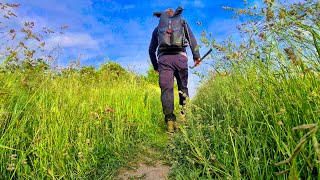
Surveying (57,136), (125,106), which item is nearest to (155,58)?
(125,106)

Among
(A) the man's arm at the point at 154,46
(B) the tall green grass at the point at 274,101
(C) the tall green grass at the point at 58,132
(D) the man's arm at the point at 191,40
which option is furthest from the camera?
(A) the man's arm at the point at 154,46

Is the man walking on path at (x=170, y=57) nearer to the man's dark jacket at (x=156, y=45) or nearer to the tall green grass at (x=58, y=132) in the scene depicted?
the man's dark jacket at (x=156, y=45)

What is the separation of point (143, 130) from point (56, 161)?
255cm

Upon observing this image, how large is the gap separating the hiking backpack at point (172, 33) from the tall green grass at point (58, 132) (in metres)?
1.65

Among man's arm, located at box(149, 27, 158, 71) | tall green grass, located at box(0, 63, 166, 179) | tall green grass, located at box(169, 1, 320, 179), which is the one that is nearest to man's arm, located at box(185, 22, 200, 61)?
man's arm, located at box(149, 27, 158, 71)

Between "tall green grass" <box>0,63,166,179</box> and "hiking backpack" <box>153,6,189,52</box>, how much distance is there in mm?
1647

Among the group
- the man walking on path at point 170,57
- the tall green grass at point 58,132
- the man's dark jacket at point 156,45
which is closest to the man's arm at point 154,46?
the man's dark jacket at point 156,45

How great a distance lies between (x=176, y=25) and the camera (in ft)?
23.1

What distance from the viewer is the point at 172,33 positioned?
6926 mm

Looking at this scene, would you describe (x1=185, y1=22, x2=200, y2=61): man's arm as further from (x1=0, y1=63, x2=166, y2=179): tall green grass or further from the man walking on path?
(x1=0, y1=63, x2=166, y2=179): tall green grass

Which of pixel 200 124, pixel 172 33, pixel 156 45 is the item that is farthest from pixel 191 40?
pixel 200 124

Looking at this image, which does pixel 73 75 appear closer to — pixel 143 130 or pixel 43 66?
pixel 43 66

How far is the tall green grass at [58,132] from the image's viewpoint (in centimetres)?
384

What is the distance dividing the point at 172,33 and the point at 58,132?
3748 millimetres
